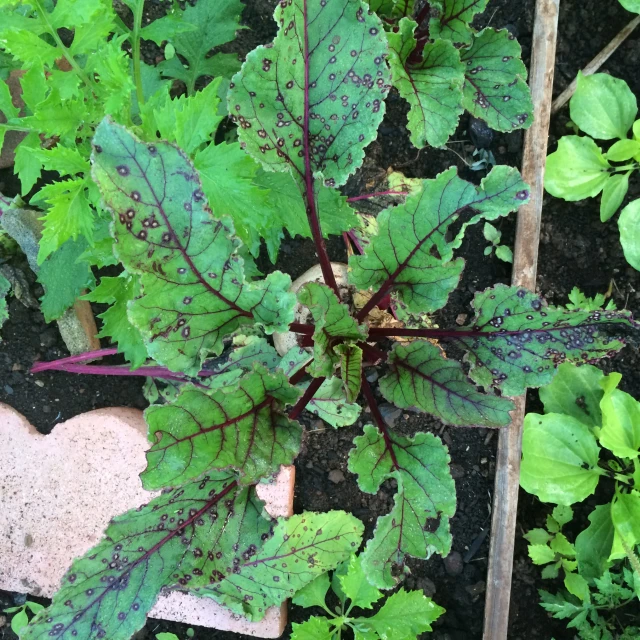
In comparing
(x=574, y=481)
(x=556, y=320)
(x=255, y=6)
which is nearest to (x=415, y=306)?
(x=556, y=320)

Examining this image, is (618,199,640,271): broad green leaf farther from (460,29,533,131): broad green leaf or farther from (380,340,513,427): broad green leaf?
(380,340,513,427): broad green leaf

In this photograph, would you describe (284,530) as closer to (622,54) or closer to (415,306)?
(415,306)

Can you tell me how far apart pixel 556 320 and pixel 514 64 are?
0.80m

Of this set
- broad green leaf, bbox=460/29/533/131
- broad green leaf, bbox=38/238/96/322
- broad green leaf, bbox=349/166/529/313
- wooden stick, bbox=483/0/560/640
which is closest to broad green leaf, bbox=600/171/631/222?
wooden stick, bbox=483/0/560/640

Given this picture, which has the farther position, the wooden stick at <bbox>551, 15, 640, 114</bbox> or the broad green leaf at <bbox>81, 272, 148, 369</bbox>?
the wooden stick at <bbox>551, 15, 640, 114</bbox>

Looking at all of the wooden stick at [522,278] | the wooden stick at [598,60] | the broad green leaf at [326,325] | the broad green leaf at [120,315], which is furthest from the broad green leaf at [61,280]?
the wooden stick at [598,60]

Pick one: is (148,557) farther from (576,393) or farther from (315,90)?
(576,393)

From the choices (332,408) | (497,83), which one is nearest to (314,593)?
(332,408)

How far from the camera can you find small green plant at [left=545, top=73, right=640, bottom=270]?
199 cm

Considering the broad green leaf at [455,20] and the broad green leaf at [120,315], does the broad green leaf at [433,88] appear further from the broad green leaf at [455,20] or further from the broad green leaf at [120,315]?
the broad green leaf at [120,315]

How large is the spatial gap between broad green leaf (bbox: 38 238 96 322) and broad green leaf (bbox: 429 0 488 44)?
3.96ft

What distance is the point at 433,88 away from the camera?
1.65m

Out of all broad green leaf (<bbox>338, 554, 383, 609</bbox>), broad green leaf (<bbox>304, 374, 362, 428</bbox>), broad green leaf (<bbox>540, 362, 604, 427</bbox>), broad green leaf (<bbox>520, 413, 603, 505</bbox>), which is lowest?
broad green leaf (<bbox>338, 554, 383, 609</bbox>)

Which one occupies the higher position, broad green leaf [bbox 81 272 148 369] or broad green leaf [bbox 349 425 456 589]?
broad green leaf [bbox 81 272 148 369]
